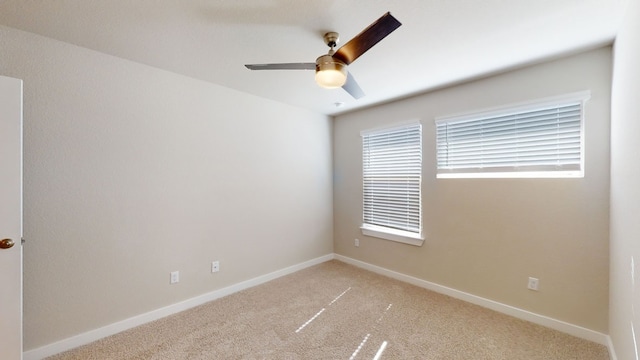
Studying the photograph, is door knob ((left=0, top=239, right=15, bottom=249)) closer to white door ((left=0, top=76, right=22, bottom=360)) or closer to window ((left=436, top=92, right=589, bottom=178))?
white door ((left=0, top=76, right=22, bottom=360))

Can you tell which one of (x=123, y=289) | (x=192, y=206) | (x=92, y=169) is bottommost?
(x=123, y=289)

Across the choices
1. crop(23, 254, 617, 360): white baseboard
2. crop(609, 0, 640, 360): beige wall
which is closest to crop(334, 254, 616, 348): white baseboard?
crop(23, 254, 617, 360): white baseboard

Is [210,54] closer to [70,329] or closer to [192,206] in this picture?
[192,206]

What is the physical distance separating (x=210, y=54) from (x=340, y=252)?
3.22 metres

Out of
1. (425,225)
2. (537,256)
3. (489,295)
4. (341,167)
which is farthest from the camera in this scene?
(341,167)

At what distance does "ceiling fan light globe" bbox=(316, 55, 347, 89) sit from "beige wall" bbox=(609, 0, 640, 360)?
1486mm

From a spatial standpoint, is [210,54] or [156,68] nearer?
[210,54]

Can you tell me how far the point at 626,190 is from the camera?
4.95 feet

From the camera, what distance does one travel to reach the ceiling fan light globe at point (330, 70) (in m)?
1.68

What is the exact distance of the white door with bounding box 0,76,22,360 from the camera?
1.62m

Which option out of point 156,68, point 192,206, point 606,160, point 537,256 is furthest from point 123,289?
point 606,160

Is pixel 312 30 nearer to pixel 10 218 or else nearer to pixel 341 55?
pixel 341 55

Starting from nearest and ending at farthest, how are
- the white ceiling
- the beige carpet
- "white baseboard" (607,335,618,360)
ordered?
the white ceiling → "white baseboard" (607,335,618,360) → the beige carpet

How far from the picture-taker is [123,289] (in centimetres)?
229
